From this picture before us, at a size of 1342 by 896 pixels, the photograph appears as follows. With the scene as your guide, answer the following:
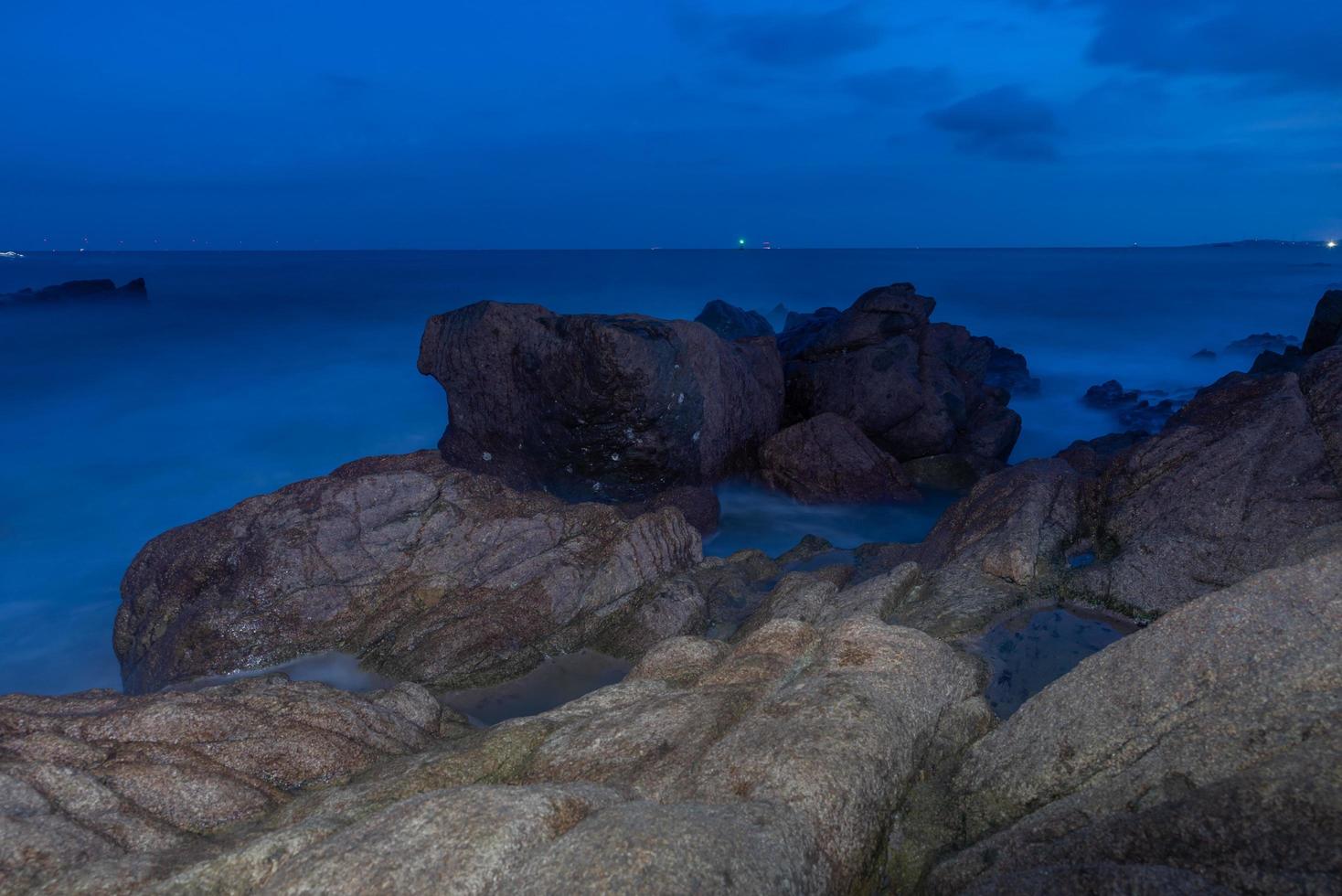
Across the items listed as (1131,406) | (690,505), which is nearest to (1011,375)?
(1131,406)

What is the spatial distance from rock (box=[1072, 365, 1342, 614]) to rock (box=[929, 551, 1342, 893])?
8.05 ft

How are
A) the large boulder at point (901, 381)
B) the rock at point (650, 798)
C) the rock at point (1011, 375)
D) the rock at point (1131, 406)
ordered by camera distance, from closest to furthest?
the rock at point (650, 798) < the large boulder at point (901, 381) < the rock at point (1131, 406) < the rock at point (1011, 375)

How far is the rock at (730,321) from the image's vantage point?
84.7ft

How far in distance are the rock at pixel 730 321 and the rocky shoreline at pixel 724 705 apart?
556 inches

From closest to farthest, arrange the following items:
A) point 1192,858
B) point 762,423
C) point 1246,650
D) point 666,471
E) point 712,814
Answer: point 1192,858
point 712,814
point 1246,650
point 666,471
point 762,423

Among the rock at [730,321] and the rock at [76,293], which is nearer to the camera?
the rock at [730,321]

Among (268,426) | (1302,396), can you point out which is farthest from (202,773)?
(268,426)

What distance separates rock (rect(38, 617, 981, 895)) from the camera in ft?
10.7

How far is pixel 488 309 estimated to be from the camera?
14.3 meters

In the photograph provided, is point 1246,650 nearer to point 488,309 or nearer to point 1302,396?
point 1302,396

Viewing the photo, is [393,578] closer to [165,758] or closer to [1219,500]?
[165,758]

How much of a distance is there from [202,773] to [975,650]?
16.0 ft

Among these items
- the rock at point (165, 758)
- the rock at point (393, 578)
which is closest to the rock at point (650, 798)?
the rock at point (165, 758)

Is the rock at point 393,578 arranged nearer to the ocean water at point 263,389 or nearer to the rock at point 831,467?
the ocean water at point 263,389
